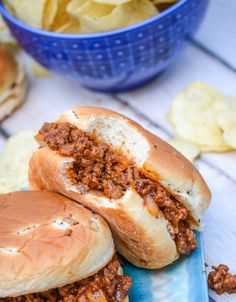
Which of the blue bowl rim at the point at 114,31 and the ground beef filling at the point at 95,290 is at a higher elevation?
the blue bowl rim at the point at 114,31

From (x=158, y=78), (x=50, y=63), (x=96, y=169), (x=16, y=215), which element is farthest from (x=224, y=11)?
(x=16, y=215)

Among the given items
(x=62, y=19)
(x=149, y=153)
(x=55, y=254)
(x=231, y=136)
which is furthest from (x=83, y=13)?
(x=55, y=254)

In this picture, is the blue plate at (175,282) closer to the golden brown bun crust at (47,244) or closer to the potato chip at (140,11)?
the golden brown bun crust at (47,244)

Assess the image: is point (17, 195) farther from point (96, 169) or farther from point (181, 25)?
point (181, 25)

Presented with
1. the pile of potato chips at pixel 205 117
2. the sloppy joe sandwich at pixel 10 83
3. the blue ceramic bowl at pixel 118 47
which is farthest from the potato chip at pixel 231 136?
the sloppy joe sandwich at pixel 10 83

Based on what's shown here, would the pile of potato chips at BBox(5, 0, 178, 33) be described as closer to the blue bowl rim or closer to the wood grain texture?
the blue bowl rim
